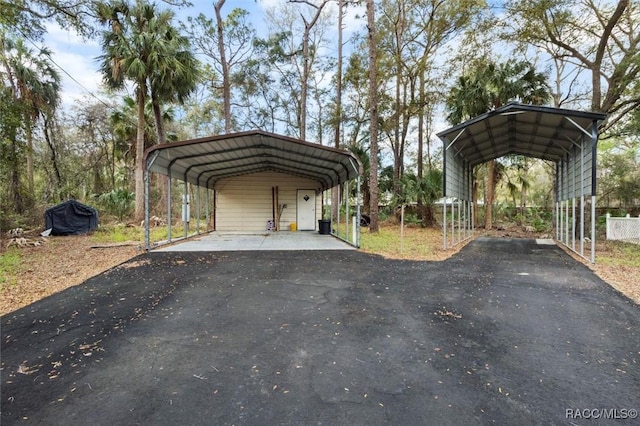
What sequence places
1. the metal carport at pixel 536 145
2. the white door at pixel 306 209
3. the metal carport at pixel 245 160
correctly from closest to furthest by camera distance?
the metal carport at pixel 536 145 → the metal carport at pixel 245 160 → the white door at pixel 306 209

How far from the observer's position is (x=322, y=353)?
9.22 ft

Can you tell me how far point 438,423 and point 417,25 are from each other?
17.2 meters

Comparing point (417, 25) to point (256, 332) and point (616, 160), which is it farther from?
point (256, 332)

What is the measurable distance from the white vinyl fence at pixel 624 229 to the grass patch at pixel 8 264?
606 inches

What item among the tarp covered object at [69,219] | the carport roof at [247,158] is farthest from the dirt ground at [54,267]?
the carport roof at [247,158]

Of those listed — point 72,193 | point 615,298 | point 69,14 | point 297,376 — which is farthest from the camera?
point 72,193

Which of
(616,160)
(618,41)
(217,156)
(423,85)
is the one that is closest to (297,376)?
(217,156)

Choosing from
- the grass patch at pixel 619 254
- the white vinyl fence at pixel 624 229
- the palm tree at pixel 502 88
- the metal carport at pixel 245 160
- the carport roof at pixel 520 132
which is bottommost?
the grass patch at pixel 619 254

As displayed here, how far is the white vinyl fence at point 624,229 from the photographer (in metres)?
10.3

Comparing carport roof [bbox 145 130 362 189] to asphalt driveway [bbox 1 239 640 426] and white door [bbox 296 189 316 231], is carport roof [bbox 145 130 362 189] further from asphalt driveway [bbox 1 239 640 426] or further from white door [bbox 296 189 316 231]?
asphalt driveway [bbox 1 239 640 426]

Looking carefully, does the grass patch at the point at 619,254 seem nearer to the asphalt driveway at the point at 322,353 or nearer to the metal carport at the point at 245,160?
the asphalt driveway at the point at 322,353

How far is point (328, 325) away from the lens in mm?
3443

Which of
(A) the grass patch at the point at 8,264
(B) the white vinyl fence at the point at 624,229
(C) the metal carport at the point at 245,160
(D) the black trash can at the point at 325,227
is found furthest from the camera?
(D) the black trash can at the point at 325,227

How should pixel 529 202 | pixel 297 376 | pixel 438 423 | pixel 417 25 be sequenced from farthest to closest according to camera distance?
pixel 529 202
pixel 417 25
pixel 297 376
pixel 438 423
